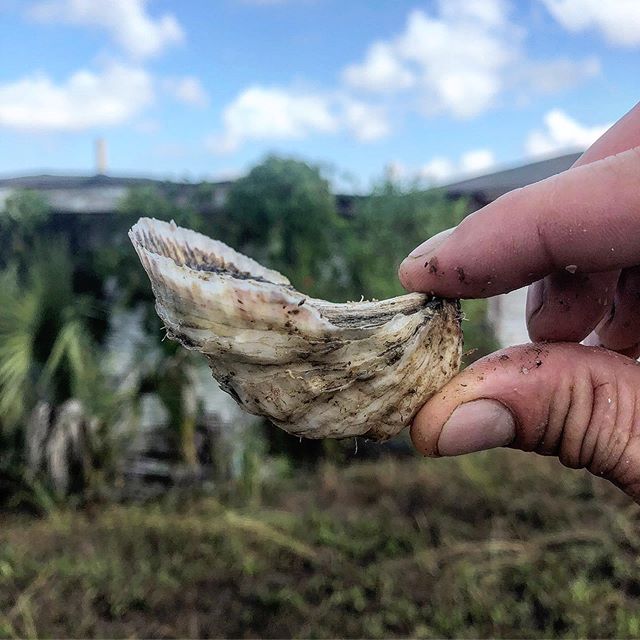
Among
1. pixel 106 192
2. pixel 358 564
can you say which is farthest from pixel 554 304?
pixel 106 192

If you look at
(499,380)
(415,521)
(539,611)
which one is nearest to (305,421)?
(499,380)

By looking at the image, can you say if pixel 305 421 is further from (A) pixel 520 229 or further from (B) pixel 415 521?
(B) pixel 415 521

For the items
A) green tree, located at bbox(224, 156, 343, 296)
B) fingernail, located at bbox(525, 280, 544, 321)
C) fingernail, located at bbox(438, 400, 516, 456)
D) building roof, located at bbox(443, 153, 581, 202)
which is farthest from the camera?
building roof, located at bbox(443, 153, 581, 202)

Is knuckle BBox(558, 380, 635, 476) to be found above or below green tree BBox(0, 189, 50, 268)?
below

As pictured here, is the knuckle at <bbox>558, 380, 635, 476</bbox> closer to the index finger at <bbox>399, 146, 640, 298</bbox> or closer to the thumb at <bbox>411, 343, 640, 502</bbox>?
the thumb at <bbox>411, 343, 640, 502</bbox>

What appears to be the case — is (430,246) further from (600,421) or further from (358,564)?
(358,564)

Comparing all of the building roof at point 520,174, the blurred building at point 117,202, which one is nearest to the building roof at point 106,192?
the blurred building at point 117,202

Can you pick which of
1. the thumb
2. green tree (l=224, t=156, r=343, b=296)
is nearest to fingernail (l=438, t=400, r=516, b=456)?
the thumb
